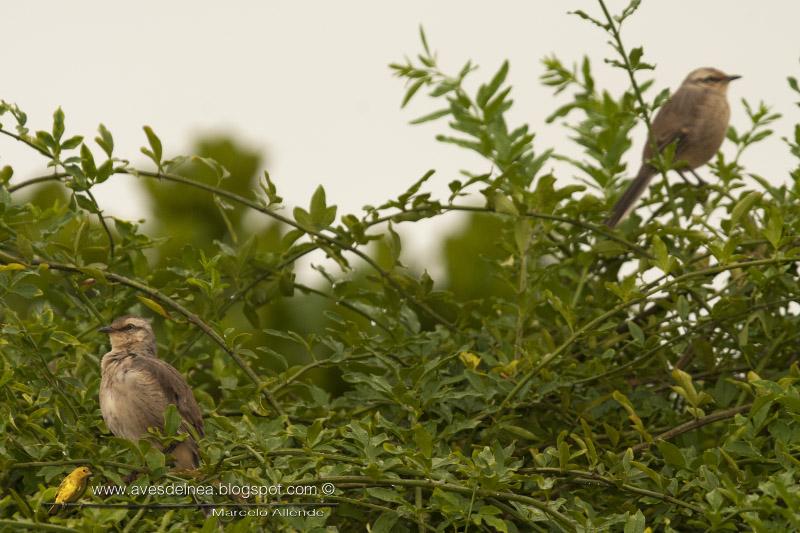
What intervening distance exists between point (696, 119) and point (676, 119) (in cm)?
17

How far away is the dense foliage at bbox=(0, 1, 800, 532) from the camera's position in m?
2.61

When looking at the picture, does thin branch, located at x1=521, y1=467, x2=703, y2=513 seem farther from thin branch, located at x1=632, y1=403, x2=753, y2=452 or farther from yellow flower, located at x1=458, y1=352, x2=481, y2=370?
yellow flower, located at x1=458, y1=352, x2=481, y2=370

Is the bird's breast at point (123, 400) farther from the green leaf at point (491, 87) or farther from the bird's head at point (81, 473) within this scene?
the green leaf at point (491, 87)

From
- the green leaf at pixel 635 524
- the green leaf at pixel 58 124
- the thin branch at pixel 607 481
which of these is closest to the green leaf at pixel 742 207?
the thin branch at pixel 607 481

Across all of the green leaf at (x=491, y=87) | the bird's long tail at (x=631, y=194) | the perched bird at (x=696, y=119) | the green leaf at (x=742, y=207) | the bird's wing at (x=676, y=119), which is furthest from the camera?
the bird's wing at (x=676, y=119)

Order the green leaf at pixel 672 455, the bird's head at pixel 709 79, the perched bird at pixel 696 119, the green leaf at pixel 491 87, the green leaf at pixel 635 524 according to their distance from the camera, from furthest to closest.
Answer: the bird's head at pixel 709 79, the perched bird at pixel 696 119, the green leaf at pixel 491 87, the green leaf at pixel 672 455, the green leaf at pixel 635 524

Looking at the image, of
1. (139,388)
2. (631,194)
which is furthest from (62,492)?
(631,194)

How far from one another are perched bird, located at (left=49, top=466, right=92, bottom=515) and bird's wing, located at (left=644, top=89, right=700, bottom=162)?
3922mm

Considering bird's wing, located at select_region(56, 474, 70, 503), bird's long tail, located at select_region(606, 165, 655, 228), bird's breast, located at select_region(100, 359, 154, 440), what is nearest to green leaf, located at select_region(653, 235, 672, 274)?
bird's long tail, located at select_region(606, 165, 655, 228)

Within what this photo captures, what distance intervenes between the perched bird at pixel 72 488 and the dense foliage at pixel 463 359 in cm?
3

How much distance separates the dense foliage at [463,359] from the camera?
8.55 ft


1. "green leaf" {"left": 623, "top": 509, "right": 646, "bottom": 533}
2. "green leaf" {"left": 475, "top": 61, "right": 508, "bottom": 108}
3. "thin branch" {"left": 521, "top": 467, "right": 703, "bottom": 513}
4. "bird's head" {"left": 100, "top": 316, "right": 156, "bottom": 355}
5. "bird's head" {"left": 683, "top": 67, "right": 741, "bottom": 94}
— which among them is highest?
"bird's head" {"left": 683, "top": 67, "right": 741, "bottom": 94}

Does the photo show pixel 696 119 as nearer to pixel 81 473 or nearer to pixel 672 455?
pixel 672 455

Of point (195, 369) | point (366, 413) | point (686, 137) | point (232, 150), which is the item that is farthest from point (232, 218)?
point (366, 413)
